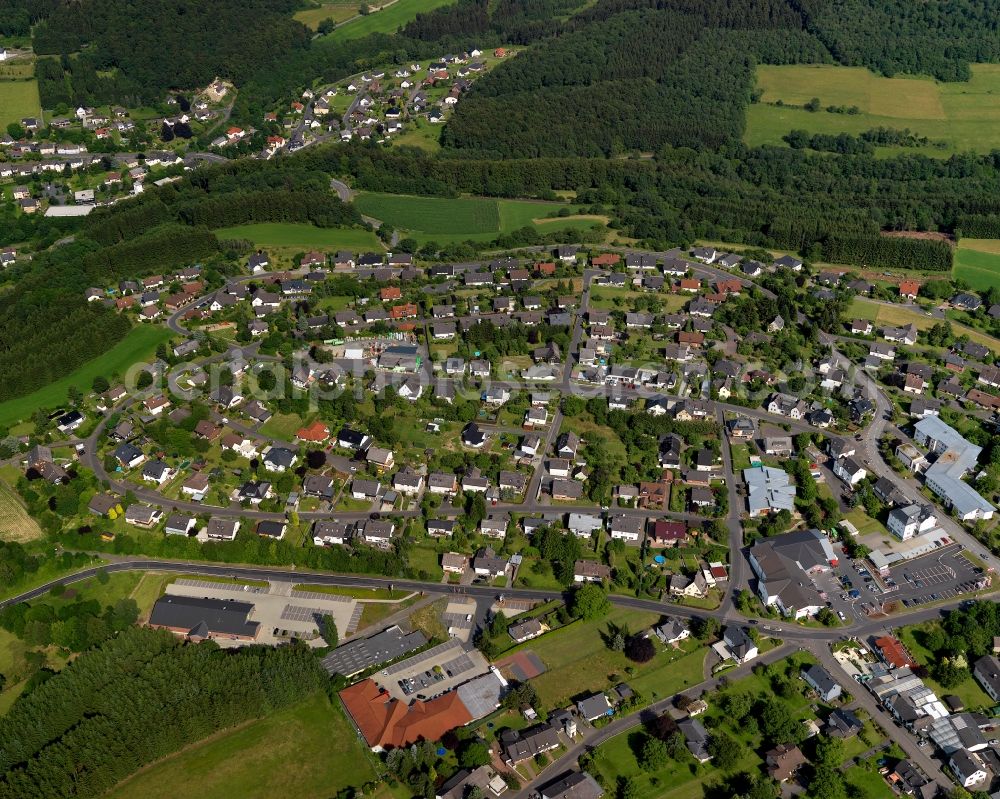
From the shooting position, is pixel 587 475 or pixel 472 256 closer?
pixel 587 475

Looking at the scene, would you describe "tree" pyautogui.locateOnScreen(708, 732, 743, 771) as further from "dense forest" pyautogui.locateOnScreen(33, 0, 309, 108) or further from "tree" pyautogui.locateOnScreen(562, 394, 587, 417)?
"dense forest" pyautogui.locateOnScreen(33, 0, 309, 108)

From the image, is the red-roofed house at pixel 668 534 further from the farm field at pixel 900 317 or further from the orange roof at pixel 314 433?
the farm field at pixel 900 317

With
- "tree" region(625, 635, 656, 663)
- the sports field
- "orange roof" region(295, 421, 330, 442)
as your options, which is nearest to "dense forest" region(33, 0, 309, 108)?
"orange roof" region(295, 421, 330, 442)

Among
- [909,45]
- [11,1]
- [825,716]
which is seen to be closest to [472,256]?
[825,716]

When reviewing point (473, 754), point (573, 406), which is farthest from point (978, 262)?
point (473, 754)

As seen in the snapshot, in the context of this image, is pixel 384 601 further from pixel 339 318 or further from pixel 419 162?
pixel 419 162

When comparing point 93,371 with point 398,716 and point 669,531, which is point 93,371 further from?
point 669,531
